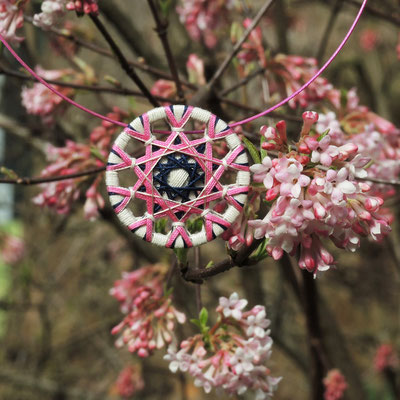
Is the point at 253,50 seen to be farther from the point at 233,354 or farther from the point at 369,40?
the point at 369,40

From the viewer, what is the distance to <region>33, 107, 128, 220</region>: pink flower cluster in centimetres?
159

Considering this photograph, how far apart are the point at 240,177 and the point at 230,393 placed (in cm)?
65

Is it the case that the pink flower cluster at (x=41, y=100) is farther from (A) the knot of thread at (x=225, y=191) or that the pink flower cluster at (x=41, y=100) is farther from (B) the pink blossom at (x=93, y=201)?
(A) the knot of thread at (x=225, y=191)

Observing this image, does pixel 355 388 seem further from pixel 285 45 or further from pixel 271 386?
pixel 285 45

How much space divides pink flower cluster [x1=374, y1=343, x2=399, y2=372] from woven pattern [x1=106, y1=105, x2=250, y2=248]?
8.77 feet

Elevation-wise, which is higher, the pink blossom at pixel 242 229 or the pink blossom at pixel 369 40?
the pink blossom at pixel 242 229

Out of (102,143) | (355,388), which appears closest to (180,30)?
(102,143)

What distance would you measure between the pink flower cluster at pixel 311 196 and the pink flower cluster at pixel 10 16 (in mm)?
853

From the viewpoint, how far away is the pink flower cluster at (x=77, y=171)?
5.23 feet

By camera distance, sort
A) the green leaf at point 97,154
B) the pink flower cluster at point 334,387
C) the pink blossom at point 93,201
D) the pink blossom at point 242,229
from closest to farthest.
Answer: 1. the pink blossom at point 242,229
2. the green leaf at point 97,154
3. the pink blossom at point 93,201
4. the pink flower cluster at point 334,387

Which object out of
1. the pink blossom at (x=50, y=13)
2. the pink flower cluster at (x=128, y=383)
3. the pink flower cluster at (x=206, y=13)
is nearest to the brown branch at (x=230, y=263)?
the pink blossom at (x=50, y=13)

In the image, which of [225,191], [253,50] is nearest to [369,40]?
[253,50]

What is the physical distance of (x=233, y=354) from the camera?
1.31m

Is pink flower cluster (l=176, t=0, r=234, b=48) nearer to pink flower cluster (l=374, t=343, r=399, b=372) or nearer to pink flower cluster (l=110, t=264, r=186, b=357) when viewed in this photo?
pink flower cluster (l=110, t=264, r=186, b=357)
